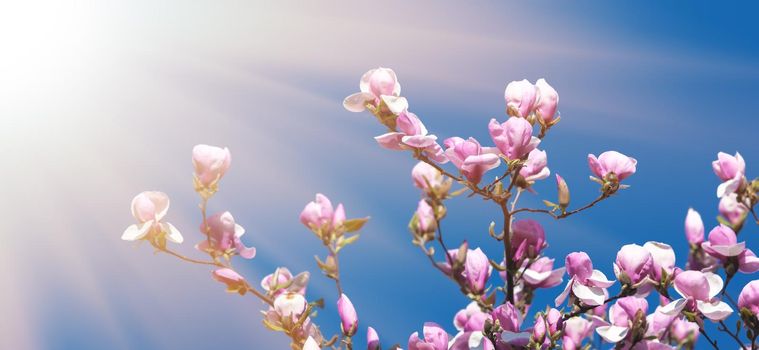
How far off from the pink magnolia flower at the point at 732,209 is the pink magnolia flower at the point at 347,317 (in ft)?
5.05

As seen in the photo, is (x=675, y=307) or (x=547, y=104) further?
(x=547, y=104)

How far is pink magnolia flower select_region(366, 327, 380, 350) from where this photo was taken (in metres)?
2.42

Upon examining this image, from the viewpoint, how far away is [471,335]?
2.42 meters

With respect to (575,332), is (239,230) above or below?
above

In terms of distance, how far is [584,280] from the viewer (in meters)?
2.32

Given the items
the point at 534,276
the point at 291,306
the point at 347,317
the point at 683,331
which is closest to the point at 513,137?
the point at 534,276

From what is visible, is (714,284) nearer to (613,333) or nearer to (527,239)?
(613,333)

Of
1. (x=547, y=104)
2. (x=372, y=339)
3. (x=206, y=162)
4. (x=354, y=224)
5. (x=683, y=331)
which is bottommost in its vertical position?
(x=683, y=331)

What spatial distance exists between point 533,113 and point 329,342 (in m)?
1.05

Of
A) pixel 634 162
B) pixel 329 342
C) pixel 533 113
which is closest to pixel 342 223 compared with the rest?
pixel 329 342

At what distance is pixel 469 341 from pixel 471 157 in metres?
0.64

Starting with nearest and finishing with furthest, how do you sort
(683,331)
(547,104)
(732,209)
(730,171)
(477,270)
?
1. (547,104)
2. (477,270)
3. (730,171)
4. (732,209)
5. (683,331)

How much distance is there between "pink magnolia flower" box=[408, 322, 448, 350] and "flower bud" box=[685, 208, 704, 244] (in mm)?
1173

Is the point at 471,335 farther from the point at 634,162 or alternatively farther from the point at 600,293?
the point at 634,162
